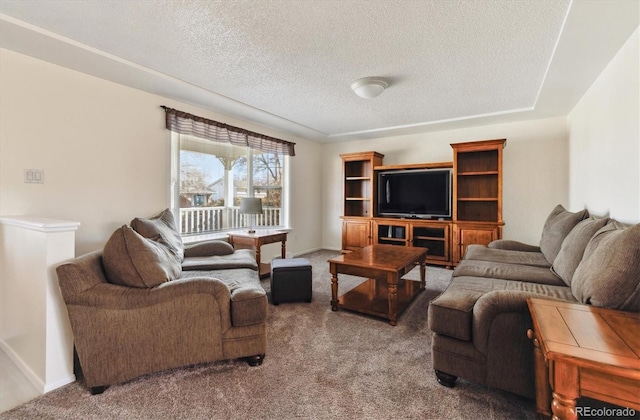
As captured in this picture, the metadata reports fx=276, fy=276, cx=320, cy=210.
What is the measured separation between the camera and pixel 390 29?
2008 mm

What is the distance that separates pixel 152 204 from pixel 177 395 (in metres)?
2.24

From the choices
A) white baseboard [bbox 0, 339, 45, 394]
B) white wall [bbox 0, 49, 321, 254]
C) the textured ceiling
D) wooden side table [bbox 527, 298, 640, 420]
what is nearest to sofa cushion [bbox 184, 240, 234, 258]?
white wall [bbox 0, 49, 321, 254]

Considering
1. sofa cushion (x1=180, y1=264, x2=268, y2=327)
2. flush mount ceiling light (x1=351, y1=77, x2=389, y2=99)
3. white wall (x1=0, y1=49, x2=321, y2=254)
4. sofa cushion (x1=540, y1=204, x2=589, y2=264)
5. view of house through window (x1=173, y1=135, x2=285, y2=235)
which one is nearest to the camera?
sofa cushion (x1=180, y1=264, x2=268, y2=327)

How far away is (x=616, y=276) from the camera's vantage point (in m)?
1.25

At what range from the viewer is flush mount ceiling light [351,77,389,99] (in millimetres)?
2814

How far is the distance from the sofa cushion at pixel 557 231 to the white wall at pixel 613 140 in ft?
0.73

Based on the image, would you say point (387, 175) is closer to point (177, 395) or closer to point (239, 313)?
point (239, 313)

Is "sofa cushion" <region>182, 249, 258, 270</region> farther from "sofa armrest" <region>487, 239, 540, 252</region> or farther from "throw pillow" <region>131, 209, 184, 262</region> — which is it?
"sofa armrest" <region>487, 239, 540, 252</region>

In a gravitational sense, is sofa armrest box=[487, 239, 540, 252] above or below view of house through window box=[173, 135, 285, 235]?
below

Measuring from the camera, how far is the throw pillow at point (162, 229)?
2449 millimetres

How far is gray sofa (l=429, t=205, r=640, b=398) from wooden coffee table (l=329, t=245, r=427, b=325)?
1.88 feet

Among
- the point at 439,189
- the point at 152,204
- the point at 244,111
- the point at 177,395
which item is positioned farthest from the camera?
the point at 439,189

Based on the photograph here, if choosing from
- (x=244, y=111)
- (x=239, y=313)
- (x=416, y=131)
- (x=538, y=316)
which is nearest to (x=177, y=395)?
(x=239, y=313)

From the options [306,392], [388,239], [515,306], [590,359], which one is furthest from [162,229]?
[388,239]
